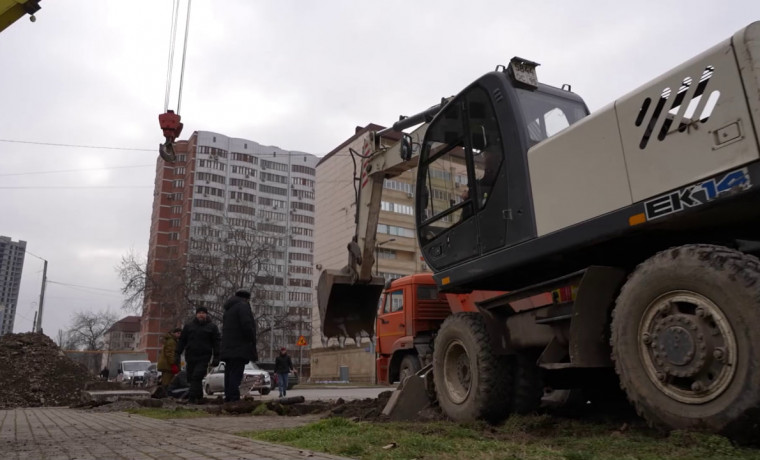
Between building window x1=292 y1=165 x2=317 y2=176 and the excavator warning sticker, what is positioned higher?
building window x1=292 y1=165 x2=317 y2=176

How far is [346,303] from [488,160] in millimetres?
4145

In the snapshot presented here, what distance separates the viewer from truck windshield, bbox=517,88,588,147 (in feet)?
19.0

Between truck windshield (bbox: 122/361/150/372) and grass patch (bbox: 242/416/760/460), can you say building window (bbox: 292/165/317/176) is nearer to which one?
truck windshield (bbox: 122/361/150/372)

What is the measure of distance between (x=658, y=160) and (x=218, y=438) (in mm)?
4323

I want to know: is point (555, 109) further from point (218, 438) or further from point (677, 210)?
point (218, 438)

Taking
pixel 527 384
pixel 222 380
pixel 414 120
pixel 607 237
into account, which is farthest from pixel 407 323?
pixel 222 380

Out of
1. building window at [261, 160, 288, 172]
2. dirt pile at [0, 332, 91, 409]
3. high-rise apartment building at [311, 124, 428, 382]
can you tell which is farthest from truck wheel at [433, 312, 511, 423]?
building window at [261, 160, 288, 172]

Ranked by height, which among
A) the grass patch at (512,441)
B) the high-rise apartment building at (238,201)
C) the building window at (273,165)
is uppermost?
the building window at (273,165)

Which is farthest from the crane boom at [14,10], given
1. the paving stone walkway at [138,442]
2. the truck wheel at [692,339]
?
the truck wheel at [692,339]

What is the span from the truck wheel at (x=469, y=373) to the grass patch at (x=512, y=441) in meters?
0.30

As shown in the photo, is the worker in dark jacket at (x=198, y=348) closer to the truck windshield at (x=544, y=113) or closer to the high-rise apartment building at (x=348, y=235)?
the truck windshield at (x=544, y=113)

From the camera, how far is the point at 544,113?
6039 millimetres

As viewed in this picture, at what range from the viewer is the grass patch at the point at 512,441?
11.6ft

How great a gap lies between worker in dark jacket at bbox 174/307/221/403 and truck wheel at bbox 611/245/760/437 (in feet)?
28.6
